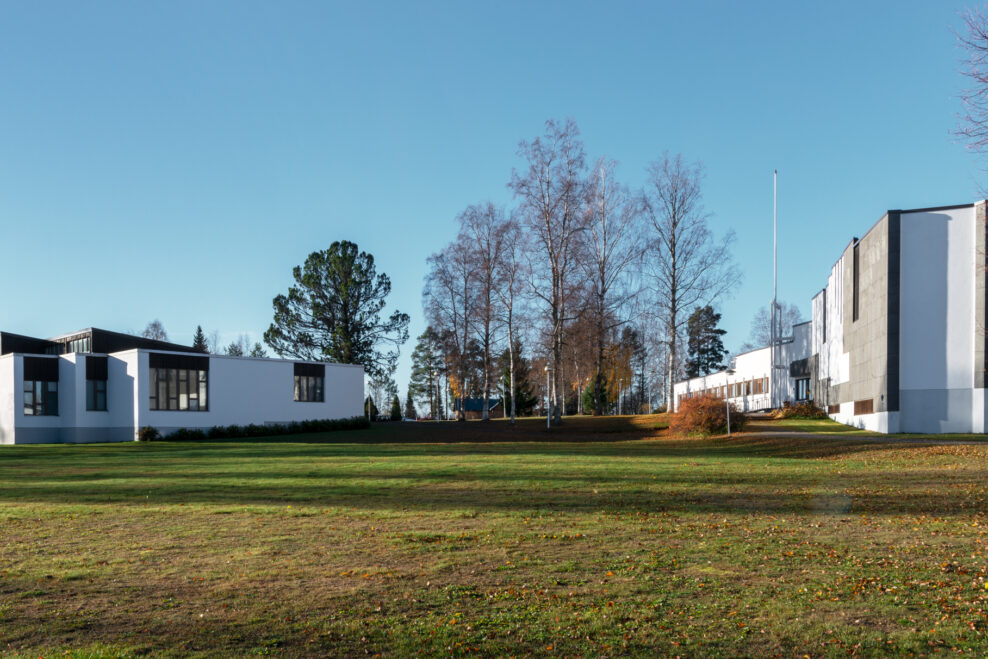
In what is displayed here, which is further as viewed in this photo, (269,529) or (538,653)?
(269,529)

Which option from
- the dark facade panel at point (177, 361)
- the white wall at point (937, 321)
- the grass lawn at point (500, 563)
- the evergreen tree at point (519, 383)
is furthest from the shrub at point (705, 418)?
the dark facade panel at point (177, 361)

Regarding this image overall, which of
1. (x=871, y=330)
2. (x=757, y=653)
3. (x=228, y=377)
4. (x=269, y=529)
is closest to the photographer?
(x=757, y=653)

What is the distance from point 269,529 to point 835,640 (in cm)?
738

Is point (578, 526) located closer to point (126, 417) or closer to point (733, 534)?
point (733, 534)

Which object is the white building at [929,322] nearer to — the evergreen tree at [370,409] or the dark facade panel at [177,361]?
the dark facade panel at [177,361]

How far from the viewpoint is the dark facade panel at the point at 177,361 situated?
38156mm

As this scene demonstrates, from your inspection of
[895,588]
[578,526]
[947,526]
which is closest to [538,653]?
[895,588]

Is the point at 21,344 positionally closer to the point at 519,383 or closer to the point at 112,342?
the point at 112,342

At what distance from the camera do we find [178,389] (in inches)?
1532

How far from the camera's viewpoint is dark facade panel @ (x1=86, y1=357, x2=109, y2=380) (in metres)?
39.4

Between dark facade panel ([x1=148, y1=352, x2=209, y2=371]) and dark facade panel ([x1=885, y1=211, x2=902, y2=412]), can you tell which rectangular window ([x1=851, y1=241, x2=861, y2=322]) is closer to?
dark facade panel ([x1=885, y1=211, x2=902, y2=412])

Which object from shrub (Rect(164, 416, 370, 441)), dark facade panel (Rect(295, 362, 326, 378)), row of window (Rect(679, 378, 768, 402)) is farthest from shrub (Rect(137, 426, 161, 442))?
row of window (Rect(679, 378, 768, 402))

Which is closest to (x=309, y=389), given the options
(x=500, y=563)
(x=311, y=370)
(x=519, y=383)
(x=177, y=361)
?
(x=311, y=370)

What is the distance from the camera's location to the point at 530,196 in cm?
3709
